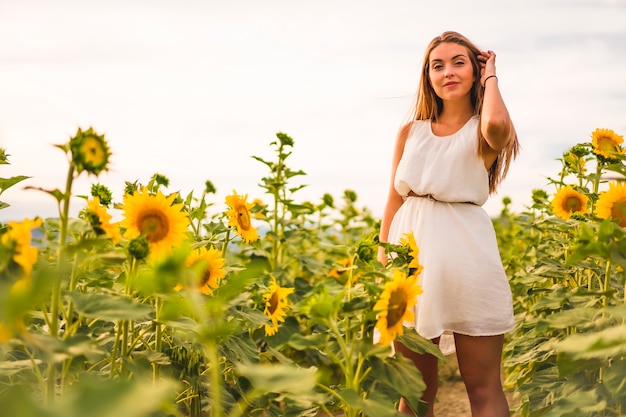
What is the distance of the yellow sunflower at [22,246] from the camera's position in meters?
1.02

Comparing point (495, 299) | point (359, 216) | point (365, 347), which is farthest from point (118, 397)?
point (359, 216)

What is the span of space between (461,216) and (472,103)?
19.7 inches

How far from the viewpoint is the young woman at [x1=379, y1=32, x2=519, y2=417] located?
84.0 inches

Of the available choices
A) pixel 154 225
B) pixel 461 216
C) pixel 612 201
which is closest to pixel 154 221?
pixel 154 225

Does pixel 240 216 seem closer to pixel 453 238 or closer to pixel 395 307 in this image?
pixel 453 238

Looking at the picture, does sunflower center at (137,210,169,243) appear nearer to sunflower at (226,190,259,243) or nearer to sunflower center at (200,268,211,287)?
sunflower center at (200,268,211,287)

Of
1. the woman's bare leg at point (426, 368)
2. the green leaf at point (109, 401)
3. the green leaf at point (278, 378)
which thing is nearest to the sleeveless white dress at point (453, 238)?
the woman's bare leg at point (426, 368)

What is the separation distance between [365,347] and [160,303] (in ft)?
2.04

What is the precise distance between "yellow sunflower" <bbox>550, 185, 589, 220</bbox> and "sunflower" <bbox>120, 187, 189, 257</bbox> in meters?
1.90

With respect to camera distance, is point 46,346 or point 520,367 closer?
point 46,346

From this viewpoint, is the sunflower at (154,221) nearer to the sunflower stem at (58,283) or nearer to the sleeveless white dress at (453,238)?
the sunflower stem at (58,283)

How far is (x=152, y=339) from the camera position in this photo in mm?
1850

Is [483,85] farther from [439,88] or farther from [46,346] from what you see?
[46,346]

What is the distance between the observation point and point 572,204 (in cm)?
278
